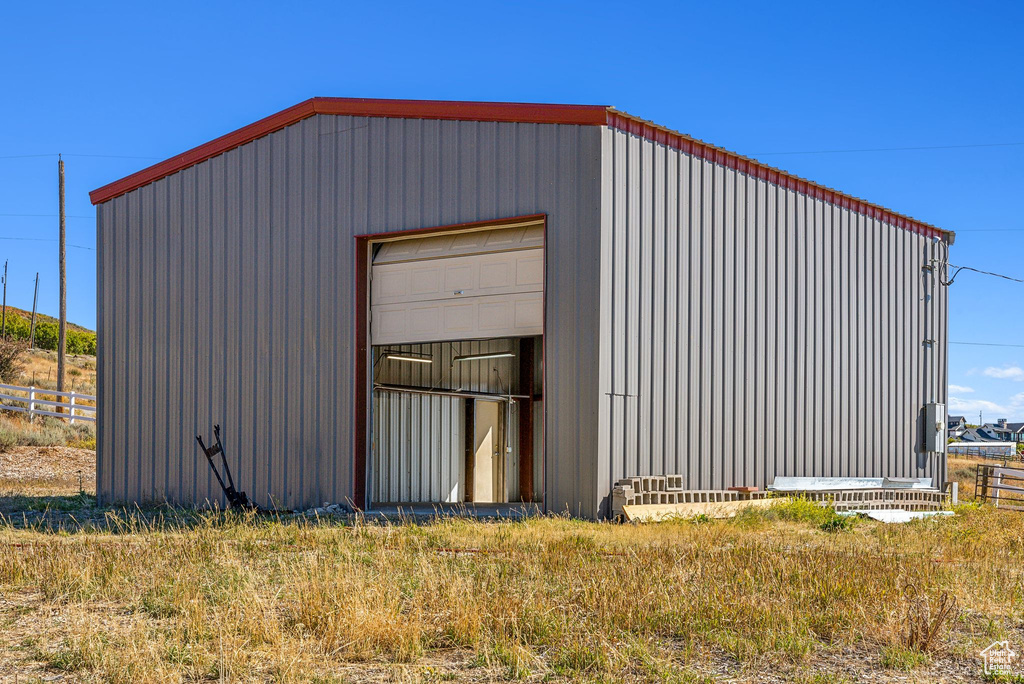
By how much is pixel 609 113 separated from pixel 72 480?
706 inches

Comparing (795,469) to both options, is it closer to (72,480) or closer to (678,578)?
(678,578)

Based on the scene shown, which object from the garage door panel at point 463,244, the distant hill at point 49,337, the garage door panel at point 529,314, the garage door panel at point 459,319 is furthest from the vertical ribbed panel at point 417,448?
the distant hill at point 49,337

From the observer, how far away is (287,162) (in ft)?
56.3

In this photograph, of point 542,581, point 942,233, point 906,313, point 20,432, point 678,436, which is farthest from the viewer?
point 20,432

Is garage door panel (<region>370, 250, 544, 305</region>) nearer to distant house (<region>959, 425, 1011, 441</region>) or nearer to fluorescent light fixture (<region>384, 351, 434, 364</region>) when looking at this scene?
fluorescent light fixture (<region>384, 351, 434, 364</region>)

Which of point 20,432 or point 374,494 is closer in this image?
point 374,494

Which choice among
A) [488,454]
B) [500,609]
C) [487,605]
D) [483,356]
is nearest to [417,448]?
[483,356]

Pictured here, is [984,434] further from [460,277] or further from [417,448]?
[460,277]

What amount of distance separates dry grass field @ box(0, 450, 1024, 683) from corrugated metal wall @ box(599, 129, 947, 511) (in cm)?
381

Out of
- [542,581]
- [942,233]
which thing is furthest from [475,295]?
[942,233]

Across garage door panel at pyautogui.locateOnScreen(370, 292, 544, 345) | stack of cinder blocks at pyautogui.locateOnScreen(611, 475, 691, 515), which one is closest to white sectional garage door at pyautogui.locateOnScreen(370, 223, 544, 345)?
garage door panel at pyautogui.locateOnScreen(370, 292, 544, 345)

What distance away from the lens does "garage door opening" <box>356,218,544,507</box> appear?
15.4 m

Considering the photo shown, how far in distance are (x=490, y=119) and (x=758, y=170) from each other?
4.82 metres

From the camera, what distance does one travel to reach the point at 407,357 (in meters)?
20.0
